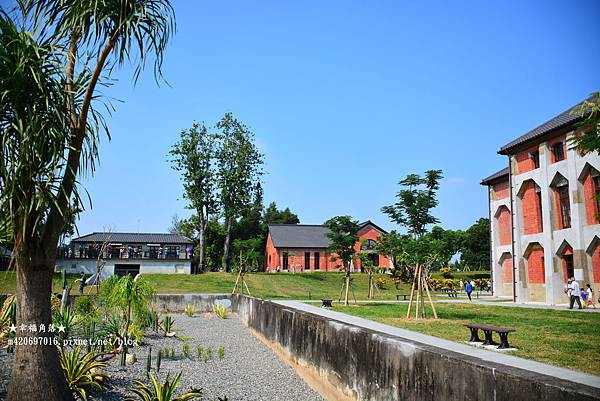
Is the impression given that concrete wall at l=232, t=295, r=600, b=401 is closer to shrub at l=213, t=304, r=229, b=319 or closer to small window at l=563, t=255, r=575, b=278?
shrub at l=213, t=304, r=229, b=319

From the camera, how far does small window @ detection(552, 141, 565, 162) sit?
23.1 m

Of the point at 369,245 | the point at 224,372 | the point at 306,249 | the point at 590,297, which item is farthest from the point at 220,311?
the point at 369,245

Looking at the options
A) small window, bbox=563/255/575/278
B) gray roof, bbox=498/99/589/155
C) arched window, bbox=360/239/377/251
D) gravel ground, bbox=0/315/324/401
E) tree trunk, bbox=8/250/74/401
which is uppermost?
gray roof, bbox=498/99/589/155

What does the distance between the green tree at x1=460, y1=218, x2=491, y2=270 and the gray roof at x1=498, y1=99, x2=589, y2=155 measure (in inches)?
1612

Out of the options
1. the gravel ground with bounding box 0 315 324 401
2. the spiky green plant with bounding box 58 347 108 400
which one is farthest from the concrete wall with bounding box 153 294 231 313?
the spiky green plant with bounding box 58 347 108 400

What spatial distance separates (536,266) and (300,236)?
35343 millimetres

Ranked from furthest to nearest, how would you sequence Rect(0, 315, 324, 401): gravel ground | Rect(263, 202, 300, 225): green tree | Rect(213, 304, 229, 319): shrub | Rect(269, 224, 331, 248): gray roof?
Rect(263, 202, 300, 225): green tree < Rect(269, 224, 331, 248): gray roof < Rect(213, 304, 229, 319): shrub < Rect(0, 315, 324, 401): gravel ground

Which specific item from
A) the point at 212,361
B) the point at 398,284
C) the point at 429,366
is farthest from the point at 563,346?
the point at 398,284

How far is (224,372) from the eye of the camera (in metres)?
9.64

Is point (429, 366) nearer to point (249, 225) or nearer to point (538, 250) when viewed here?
point (538, 250)

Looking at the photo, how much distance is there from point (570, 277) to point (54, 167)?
23.7m

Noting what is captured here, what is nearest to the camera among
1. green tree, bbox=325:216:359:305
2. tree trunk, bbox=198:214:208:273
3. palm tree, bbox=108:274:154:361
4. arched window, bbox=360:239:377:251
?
palm tree, bbox=108:274:154:361

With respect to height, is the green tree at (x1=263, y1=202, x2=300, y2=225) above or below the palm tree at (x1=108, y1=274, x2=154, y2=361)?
above

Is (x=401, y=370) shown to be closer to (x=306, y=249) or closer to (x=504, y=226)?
(x=504, y=226)
